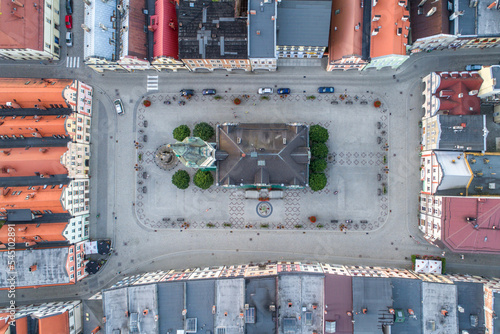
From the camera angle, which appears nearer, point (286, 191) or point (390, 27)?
point (390, 27)

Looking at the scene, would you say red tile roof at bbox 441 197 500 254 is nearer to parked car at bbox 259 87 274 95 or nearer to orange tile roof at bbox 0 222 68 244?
parked car at bbox 259 87 274 95

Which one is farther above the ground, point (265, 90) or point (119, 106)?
point (265, 90)

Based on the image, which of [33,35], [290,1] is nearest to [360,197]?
[290,1]

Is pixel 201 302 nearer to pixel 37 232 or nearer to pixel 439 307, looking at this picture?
pixel 37 232

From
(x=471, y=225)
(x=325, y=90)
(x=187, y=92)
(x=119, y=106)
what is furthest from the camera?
(x=119, y=106)

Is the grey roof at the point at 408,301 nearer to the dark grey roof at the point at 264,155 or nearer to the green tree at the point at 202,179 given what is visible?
the dark grey roof at the point at 264,155

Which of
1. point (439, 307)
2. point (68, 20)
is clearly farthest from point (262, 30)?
point (439, 307)

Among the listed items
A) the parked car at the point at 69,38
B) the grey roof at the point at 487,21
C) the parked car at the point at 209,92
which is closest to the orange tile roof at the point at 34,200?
the parked car at the point at 69,38
